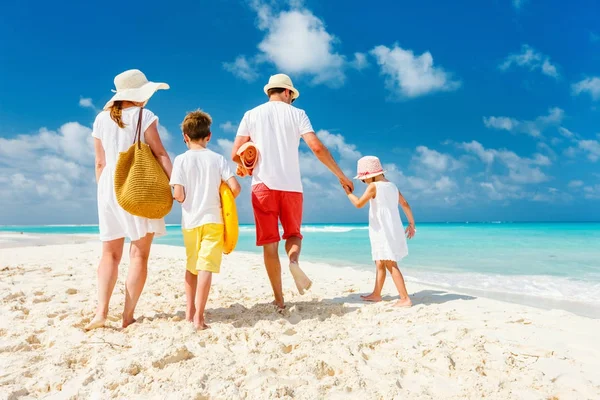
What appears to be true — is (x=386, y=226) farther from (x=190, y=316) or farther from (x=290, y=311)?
(x=190, y=316)

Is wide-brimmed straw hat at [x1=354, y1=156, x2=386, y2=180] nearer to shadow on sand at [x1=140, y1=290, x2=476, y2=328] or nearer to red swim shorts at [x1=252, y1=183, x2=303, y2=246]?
red swim shorts at [x1=252, y1=183, x2=303, y2=246]

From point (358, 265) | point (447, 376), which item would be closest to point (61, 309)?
point (447, 376)

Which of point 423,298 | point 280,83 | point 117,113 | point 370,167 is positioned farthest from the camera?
point 423,298

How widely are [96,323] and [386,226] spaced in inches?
117

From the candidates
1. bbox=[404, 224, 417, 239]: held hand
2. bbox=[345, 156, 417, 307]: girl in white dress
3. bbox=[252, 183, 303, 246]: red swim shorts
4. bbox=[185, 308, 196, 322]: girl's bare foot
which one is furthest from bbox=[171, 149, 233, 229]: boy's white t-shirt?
bbox=[404, 224, 417, 239]: held hand

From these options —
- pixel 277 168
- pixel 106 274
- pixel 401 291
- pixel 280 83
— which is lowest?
pixel 401 291

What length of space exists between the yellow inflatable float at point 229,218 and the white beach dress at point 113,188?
0.56 m

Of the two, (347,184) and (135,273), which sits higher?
(347,184)

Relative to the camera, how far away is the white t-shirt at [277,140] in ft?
12.1

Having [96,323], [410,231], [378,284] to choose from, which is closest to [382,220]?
[410,231]

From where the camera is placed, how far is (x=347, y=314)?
374cm

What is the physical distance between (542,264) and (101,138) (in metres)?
9.46

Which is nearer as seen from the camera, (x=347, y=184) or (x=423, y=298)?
(x=347, y=184)

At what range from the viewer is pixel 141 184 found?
10.1ft
